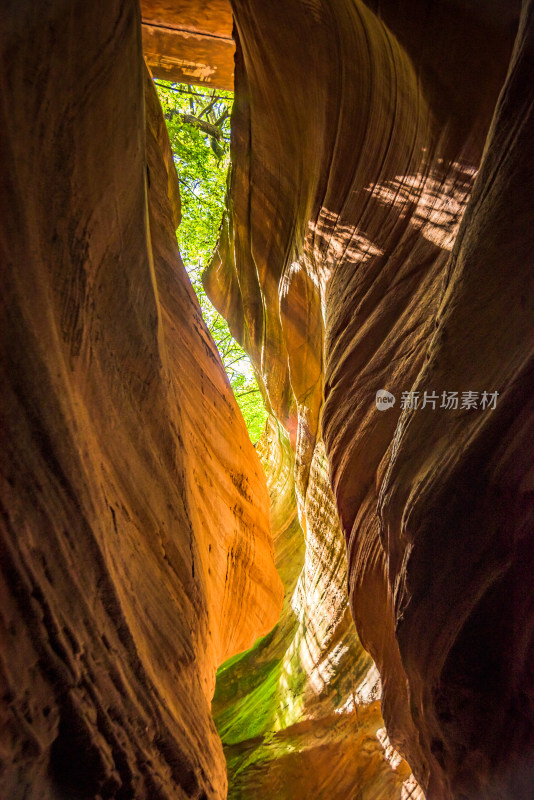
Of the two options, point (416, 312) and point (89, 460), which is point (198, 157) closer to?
point (416, 312)

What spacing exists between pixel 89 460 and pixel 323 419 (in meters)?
2.06

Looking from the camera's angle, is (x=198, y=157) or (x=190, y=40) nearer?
(x=190, y=40)

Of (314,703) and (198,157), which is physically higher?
(198,157)

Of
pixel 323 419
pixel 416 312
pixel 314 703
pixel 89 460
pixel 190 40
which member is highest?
pixel 190 40

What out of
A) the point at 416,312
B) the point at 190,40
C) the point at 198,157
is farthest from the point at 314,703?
the point at 198,157

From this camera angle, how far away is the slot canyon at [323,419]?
201 cm

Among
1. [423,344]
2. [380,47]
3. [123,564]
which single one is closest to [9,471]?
[123,564]

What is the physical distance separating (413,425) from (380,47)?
3.05 meters

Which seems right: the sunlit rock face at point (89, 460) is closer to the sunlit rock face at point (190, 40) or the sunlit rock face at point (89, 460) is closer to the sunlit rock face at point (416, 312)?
the sunlit rock face at point (416, 312)

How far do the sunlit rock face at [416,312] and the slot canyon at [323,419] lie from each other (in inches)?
0.6

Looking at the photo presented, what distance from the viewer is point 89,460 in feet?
7.52

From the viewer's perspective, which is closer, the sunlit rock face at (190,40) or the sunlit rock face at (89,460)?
the sunlit rock face at (89,460)

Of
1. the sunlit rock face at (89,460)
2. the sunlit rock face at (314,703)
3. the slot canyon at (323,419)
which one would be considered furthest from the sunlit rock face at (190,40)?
the sunlit rock face at (314,703)

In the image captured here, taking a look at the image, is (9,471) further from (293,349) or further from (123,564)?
(293,349)
